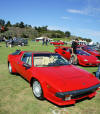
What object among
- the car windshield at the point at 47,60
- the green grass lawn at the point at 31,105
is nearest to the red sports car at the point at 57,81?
the car windshield at the point at 47,60

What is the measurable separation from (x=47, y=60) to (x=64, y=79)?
1486mm

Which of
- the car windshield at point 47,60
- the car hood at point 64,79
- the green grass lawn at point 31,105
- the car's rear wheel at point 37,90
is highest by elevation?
the car windshield at point 47,60

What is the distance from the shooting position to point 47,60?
476 cm

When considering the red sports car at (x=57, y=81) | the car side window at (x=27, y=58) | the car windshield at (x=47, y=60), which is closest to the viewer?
the red sports car at (x=57, y=81)

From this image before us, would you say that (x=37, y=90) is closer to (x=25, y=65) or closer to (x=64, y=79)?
(x=64, y=79)

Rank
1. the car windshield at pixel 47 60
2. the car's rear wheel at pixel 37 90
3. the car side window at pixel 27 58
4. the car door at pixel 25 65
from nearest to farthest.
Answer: the car's rear wheel at pixel 37 90, the car door at pixel 25 65, the car windshield at pixel 47 60, the car side window at pixel 27 58

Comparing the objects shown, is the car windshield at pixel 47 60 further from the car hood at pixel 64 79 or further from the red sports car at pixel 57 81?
the car hood at pixel 64 79

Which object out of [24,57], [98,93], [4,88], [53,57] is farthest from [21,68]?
→ [98,93]

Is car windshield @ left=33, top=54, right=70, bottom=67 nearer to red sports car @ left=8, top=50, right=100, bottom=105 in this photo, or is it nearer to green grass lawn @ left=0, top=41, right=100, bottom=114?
red sports car @ left=8, top=50, right=100, bottom=105

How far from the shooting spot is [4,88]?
454cm

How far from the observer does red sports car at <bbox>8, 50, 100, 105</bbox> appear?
3104mm

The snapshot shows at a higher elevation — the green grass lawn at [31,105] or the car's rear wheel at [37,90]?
the car's rear wheel at [37,90]

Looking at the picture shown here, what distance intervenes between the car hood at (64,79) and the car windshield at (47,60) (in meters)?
0.35

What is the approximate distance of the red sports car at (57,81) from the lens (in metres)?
3.10
